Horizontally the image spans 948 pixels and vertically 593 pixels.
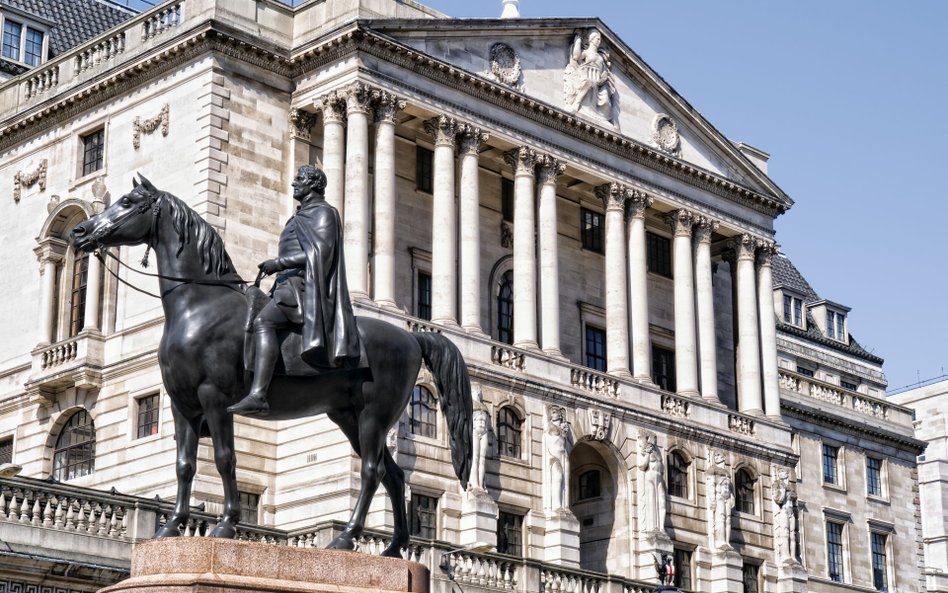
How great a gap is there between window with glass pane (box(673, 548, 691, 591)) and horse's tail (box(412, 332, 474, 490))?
3818cm

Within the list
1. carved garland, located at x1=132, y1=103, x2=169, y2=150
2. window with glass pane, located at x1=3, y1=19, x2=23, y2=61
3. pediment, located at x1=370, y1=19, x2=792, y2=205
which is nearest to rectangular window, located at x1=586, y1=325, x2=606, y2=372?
pediment, located at x1=370, y1=19, x2=792, y2=205

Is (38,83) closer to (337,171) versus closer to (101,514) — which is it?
(337,171)

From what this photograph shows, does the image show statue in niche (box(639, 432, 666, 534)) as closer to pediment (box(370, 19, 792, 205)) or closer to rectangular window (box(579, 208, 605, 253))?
rectangular window (box(579, 208, 605, 253))

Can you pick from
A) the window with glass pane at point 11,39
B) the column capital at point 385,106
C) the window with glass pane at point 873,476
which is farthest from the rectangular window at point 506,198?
the window with glass pane at point 873,476

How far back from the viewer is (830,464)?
76.7 metres

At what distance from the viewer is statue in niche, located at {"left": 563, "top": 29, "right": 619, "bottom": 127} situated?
203 ft

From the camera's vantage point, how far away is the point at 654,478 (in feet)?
193

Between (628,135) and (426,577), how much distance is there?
144 feet

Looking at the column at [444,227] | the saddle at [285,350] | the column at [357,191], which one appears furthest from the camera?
the column at [444,227]

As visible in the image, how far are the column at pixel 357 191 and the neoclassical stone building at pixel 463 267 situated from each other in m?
0.10

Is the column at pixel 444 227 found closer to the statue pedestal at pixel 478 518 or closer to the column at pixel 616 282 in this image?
the statue pedestal at pixel 478 518

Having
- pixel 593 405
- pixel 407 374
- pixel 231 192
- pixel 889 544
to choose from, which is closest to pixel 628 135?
pixel 593 405

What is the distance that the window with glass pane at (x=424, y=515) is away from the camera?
52.0 metres

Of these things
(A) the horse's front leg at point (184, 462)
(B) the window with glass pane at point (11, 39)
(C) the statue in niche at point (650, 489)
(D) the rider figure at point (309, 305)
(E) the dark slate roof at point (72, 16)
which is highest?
(E) the dark slate roof at point (72, 16)
